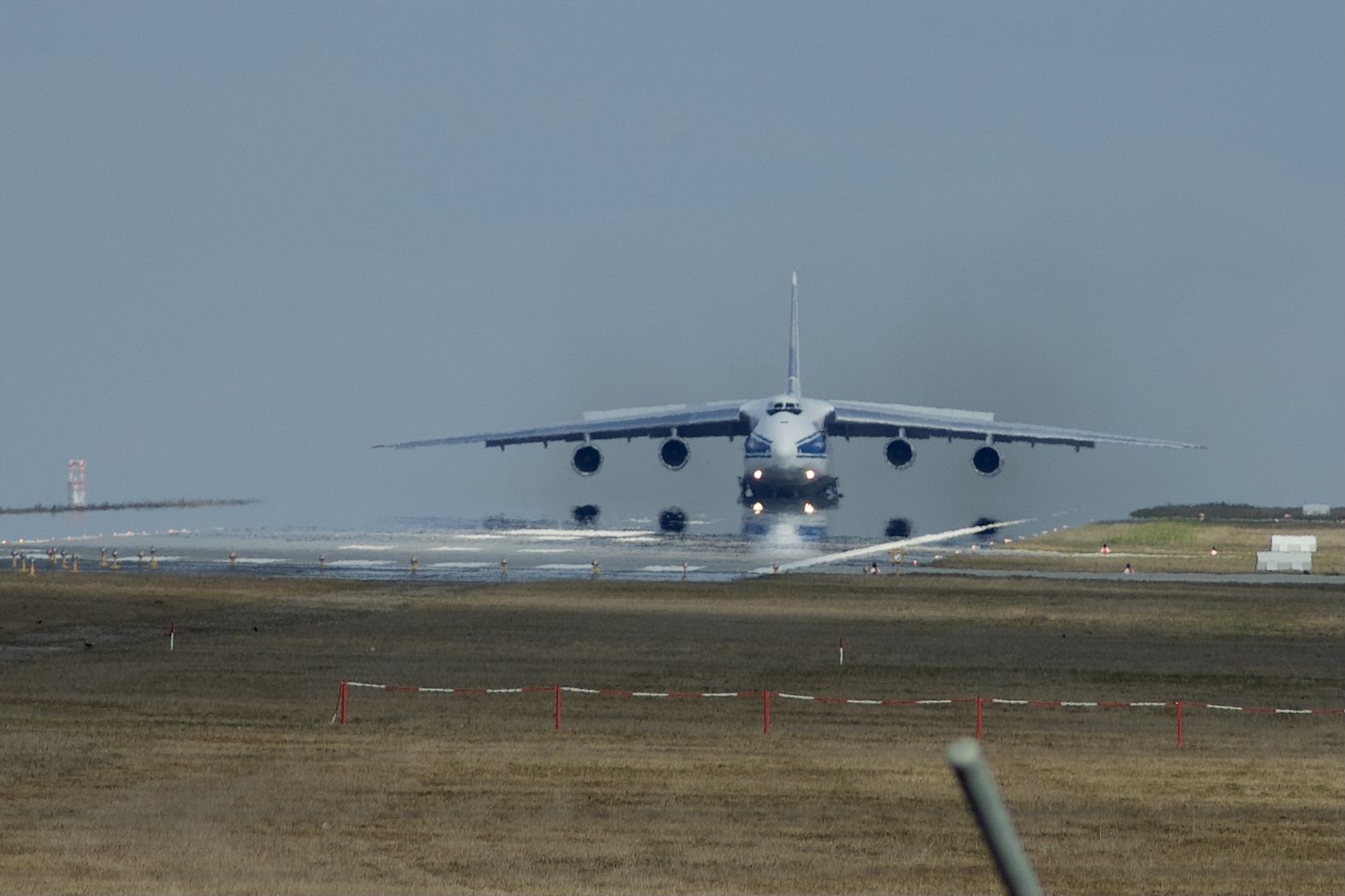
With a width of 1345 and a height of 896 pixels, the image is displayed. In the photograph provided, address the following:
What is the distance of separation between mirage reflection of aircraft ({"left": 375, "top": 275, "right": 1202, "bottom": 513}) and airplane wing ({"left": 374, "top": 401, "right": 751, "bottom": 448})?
39 mm

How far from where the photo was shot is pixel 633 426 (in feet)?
Answer: 268

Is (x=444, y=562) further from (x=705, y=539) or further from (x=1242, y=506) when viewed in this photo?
(x=1242, y=506)

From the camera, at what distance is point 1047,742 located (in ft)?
70.5

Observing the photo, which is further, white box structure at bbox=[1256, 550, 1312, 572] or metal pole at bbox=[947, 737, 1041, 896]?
white box structure at bbox=[1256, 550, 1312, 572]

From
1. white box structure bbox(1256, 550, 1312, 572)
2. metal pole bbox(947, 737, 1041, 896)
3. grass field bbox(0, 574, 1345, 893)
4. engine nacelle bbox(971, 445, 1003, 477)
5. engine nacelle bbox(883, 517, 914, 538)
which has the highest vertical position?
engine nacelle bbox(971, 445, 1003, 477)

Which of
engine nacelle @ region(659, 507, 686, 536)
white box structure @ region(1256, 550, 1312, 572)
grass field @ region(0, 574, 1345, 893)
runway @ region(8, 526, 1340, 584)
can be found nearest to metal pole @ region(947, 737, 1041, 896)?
grass field @ region(0, 574, 1345, 893)

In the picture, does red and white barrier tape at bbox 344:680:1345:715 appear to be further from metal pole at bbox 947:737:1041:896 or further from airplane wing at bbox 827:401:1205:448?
airplane wing at bbox 827:401:1205:448

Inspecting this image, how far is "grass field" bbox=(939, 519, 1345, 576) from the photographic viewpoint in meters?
53.5

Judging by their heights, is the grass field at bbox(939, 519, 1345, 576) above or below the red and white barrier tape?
above

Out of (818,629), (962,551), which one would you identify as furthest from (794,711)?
(962,551)

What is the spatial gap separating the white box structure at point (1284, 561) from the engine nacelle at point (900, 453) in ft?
88.8

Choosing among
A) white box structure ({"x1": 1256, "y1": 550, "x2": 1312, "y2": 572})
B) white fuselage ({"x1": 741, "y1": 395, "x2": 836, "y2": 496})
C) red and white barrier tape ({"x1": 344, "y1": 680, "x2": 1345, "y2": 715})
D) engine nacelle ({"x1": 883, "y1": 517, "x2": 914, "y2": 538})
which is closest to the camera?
red and white barrier tape ({"x1": 344, "y1": 680, "x2": 1345, "y2": 715})

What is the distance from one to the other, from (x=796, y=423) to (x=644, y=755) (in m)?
53.6

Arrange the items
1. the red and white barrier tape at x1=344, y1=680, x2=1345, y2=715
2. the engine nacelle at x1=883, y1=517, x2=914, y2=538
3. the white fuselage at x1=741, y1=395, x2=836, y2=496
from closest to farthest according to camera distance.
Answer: the red and white barrier tape at x1=344, y1=680, x2=1345, y2=715 < the engine nacelle at x1=883, y1=517, x2=914, y2=538 < the white fuselage at x1=741, y1=395, x2=836, y2=496
